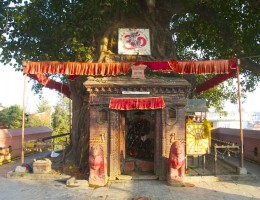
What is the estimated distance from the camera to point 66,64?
13.2 m

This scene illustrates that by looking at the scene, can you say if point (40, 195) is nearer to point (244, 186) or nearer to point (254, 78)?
point (244, 186)

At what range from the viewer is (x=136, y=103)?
12484 millimetres

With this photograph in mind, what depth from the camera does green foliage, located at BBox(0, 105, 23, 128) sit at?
37.5 metres

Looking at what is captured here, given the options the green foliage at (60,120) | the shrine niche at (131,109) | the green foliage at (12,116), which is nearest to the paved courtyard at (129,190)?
the shrine niche at (131,109)

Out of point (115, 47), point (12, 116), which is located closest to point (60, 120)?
point (12, 116)

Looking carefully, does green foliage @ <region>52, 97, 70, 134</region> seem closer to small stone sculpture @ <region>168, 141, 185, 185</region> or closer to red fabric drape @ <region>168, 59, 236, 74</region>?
red fabric drape @ <region>168, 59, 236, 74</region>

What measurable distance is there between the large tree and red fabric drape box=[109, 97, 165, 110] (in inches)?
124

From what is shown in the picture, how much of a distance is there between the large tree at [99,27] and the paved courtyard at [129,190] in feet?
13.5

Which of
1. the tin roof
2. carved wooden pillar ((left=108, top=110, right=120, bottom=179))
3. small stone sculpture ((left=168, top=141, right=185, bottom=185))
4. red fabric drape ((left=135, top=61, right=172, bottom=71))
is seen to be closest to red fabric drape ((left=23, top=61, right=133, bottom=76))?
red fabric drape ((left=135, top=61, right=172, bottom=71))

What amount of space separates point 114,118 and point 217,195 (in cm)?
511

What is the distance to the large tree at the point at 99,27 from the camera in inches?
591

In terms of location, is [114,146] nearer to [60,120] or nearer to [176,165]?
[176,165]

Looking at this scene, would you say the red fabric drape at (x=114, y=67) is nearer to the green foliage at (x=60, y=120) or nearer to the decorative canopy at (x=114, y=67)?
the decorative canopy at (x=114, y=67)

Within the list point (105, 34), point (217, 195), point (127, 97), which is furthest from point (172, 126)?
point (105, 34)
